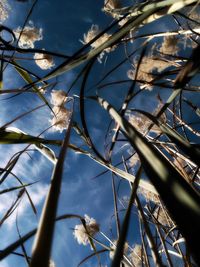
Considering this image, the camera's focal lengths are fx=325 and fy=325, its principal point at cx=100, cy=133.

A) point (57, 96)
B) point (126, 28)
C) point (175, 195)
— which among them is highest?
point (57, 96)

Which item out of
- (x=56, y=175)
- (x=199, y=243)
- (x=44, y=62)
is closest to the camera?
(x=199, y=243)

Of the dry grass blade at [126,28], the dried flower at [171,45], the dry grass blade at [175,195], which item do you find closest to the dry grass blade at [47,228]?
the dry grass blade at [175,195]

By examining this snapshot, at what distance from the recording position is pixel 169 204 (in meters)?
0.25

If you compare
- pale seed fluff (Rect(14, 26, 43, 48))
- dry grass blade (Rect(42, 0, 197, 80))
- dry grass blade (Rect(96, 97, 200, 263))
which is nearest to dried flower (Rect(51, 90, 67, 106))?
pale seed fluff (Rect(14, 26, 43, 48))

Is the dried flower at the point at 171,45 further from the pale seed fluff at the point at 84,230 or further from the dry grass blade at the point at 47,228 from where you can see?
the dry grass blade at the point at 47,228

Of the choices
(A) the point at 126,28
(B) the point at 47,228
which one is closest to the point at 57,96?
(A) the point at 126,28

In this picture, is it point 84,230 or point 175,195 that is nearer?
point 175,195

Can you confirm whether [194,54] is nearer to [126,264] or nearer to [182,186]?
[182,186]

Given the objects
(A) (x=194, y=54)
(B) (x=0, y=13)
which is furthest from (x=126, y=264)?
(B) (x=0, y=13)

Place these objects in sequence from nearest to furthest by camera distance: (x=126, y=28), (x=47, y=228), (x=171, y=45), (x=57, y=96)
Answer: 1. (x=47, y=228)
2. (x=126, y=28)
3. (x=57, y=96)
4. (x=171, y=45)

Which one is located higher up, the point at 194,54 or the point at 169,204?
the point at 194,54

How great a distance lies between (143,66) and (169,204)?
1.26m

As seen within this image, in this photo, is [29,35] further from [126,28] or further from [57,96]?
[126,28]

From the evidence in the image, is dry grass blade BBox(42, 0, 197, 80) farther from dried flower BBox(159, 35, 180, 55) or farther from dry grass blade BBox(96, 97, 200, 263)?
dried flower BBox(159, 35, 180, 55)
